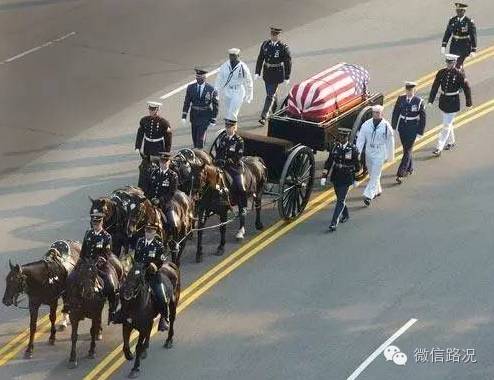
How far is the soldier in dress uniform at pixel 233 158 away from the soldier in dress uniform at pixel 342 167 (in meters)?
1.70

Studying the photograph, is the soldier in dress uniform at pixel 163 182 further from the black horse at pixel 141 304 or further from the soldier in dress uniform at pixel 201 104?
the soldier in dress uniform at pixel 201 104

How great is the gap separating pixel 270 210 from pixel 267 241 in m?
1.34

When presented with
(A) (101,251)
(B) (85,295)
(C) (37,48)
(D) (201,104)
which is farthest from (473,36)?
(B) (85,295)

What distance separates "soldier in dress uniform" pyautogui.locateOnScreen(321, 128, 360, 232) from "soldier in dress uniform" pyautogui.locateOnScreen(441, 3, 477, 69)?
274 inches

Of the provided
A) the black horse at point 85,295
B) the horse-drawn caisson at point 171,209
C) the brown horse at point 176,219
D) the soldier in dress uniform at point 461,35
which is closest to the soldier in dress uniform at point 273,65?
the horse-drawn caisson at point 171,209

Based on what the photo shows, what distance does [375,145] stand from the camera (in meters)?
25.3

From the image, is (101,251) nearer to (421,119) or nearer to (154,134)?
(154,134)

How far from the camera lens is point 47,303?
2036cm

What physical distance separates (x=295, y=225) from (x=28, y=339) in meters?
6.12

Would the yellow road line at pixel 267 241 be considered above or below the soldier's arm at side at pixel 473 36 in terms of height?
below

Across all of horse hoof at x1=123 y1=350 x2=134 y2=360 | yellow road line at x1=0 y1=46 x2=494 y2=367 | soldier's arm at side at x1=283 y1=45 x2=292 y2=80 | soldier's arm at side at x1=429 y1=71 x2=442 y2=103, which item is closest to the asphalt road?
yellow road line at x1=0 y1=46 x2=494 y2=367

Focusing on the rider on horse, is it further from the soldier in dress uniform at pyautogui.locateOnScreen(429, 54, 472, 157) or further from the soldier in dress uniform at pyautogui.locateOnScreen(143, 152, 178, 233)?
the soldier in dress uniform at pyautogui.locateOnScreen(429, 54, 472, 157)

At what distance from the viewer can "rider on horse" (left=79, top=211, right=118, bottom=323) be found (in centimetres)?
2017

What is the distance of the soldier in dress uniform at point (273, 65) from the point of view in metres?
28.5
